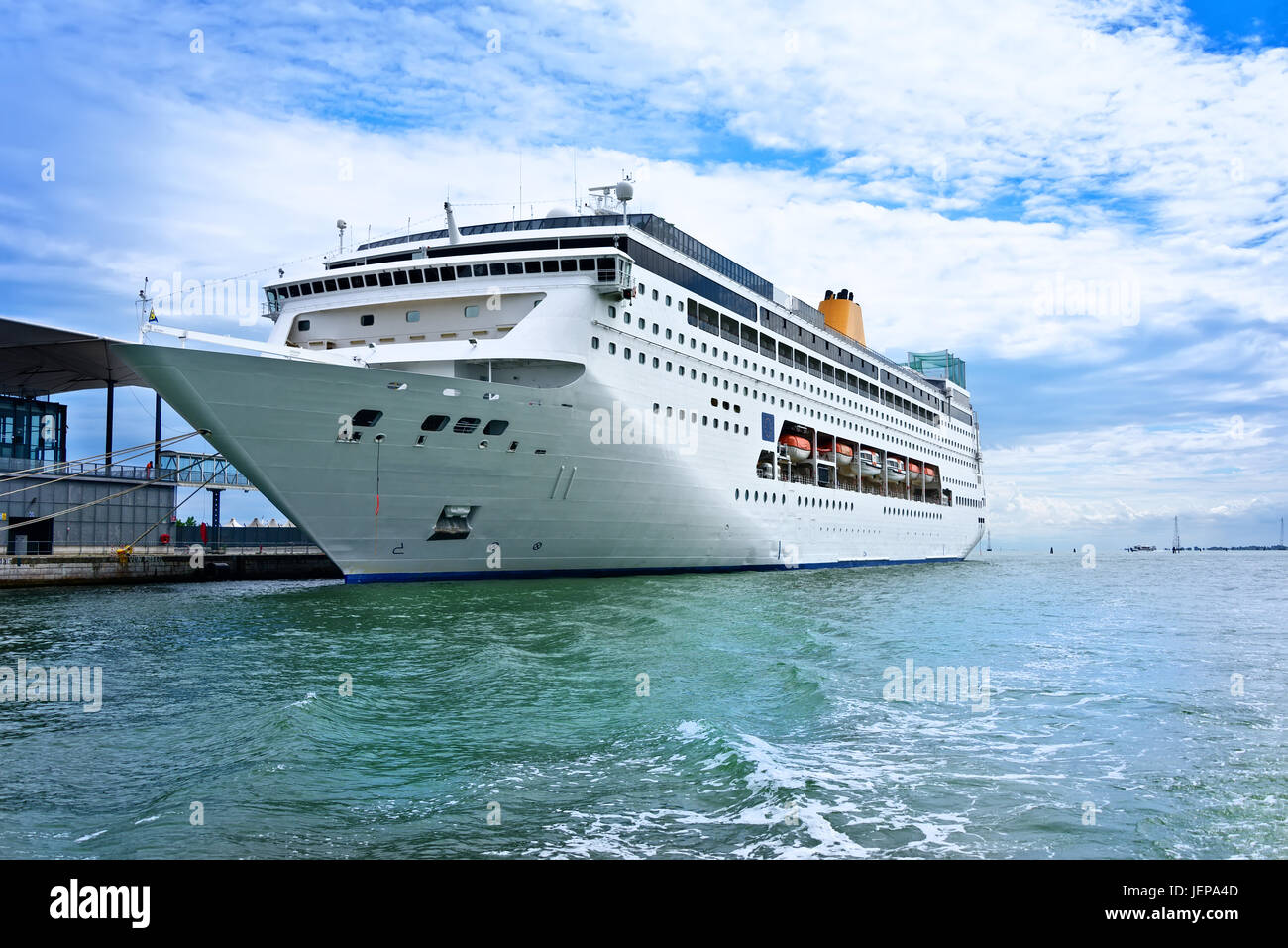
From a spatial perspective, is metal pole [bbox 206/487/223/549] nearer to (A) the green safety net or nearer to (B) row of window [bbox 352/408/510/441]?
(B) row of window [bbox 352/408/510/441]

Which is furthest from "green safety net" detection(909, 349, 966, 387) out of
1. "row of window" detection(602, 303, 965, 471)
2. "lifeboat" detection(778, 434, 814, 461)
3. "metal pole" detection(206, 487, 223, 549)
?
"metal pole" detection(206, 487, 223, 549)

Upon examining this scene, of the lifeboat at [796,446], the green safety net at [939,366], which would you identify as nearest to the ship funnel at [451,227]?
the lifeboat at [796,446]

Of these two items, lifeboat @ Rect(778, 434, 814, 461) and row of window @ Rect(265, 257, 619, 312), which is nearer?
row of window @ Rect(265, 257, 619, 312)

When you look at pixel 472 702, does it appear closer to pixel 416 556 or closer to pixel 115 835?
pixel 115 835

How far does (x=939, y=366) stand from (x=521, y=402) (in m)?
56.8

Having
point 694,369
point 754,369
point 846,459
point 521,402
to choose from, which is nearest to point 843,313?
point 846,459

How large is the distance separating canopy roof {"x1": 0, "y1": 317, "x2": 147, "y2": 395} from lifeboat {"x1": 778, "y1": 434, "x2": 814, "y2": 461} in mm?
27846

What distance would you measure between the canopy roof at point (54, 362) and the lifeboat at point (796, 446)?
27846mm

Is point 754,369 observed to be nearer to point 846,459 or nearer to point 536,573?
point 846,459

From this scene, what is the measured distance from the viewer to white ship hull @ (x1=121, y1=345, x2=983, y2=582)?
65.7ft

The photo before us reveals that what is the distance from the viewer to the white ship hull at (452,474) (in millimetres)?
20031

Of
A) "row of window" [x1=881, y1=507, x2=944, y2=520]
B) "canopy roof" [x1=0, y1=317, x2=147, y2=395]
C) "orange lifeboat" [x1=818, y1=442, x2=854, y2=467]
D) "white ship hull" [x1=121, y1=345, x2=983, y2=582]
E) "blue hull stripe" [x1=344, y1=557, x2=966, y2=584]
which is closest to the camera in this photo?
"white ship hull" [x1=121, y1=345, x2=983, y2=582]

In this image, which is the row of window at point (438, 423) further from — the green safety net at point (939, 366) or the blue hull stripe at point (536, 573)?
the green safety net at point (939, 366)

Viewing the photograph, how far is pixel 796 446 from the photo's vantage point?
39.0 metres
